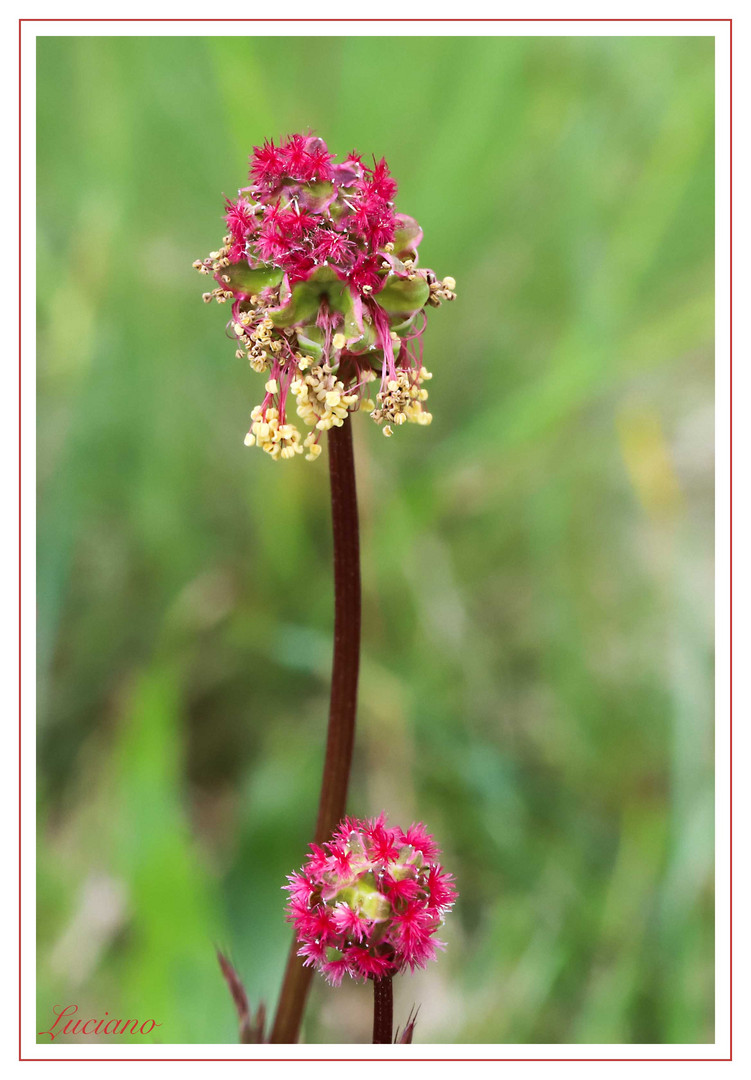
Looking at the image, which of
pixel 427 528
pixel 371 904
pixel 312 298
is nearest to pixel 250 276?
pixel 312 298

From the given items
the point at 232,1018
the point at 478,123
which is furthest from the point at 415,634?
the point at 478,123

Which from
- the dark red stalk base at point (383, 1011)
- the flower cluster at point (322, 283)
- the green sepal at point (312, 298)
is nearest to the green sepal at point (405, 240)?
the flower cluster at point (322, 283)

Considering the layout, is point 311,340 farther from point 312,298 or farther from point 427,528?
point 427,528

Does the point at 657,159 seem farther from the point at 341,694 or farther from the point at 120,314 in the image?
the point at 341,694

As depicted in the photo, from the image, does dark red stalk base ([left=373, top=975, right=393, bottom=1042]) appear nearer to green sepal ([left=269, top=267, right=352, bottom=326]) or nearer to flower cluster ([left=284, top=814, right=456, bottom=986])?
flower cluster ([left=284, top=814, right=456, bottom=986])

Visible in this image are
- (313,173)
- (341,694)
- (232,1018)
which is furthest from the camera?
(232,1018)

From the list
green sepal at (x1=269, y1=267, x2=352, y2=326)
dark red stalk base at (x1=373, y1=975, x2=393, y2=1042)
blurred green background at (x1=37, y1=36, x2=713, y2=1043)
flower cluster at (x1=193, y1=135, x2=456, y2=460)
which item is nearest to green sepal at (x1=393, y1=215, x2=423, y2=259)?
flower cluster at (x1=193, y1=135, x2=456, y2=460)
